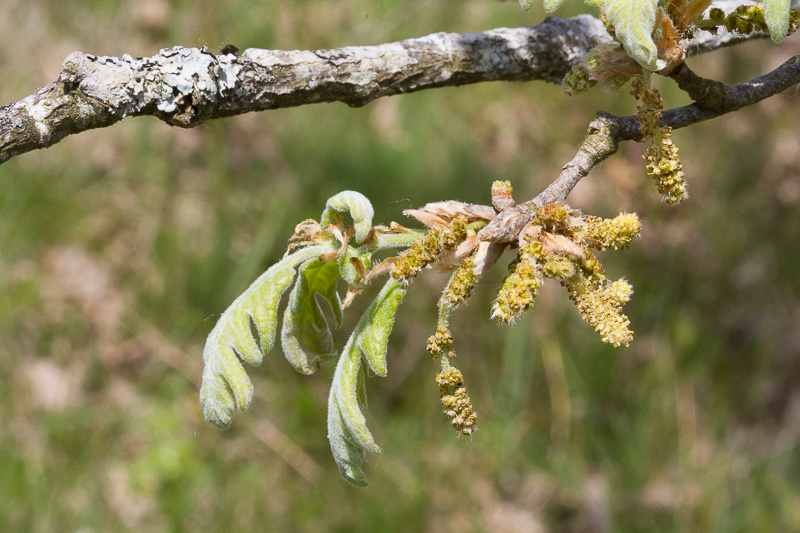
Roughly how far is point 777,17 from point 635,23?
226 mm

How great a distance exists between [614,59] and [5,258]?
4.08m

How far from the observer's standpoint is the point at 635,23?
3.45 feet

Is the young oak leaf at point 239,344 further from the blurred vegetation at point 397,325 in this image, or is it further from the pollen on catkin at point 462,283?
the blurred vegetation at point 397,325

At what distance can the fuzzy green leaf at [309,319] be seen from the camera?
1.32 m

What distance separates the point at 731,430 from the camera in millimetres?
4102

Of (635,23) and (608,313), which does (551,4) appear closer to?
(635,23)

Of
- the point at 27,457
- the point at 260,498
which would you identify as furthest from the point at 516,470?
the point at 27,457

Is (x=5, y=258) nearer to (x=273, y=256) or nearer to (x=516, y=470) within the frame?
(x=273, y=256)

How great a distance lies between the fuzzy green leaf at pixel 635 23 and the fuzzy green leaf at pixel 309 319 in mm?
625

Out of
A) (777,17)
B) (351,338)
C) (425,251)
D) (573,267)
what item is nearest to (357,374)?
(351,338)

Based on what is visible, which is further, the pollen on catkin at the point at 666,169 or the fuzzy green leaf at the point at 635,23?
the pollen on catkin at the point at 666,169

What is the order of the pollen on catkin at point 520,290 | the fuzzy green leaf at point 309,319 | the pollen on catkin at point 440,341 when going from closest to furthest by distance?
the pollen on catkin at point 520,290
the pollen on catkin at point 440,341
the fuzzy green leaf at point 309,319

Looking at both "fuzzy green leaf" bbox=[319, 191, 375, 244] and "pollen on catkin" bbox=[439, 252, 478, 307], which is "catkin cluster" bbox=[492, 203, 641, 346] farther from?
"fuzzy green leaf" bbox=[319, 191, 375, 244]

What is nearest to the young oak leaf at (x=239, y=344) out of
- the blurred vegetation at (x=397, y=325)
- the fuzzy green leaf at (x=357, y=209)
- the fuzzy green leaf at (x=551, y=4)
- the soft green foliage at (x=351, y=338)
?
the soft green foliage at (x=351, y=338)
